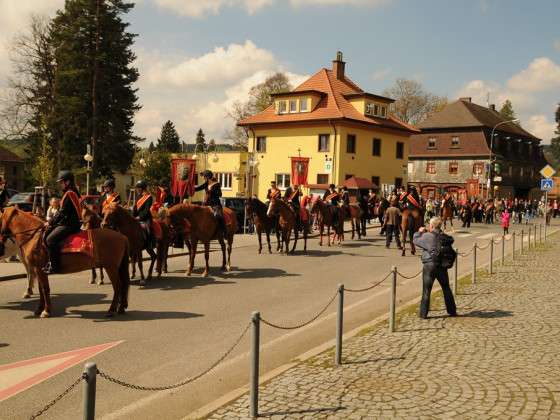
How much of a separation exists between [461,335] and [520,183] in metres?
71.8

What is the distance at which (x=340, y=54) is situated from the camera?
177 ft

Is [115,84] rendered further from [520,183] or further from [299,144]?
[520,183]

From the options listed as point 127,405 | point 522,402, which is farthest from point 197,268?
point 522,402

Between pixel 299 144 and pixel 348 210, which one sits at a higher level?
pixel 299 144

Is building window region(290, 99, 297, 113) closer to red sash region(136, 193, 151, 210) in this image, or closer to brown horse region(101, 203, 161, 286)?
red sash region(136, 193, 151, 210)

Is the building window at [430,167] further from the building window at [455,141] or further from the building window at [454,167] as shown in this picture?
the building window at [455,141]

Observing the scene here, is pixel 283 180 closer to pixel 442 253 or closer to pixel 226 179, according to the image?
pixel 226 179

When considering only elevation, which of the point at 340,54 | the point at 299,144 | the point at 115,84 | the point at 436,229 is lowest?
the point at 436,229

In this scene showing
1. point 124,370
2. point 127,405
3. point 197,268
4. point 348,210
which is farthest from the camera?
point 348,210

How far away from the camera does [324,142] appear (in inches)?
1848

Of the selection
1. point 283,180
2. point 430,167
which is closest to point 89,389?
point 283,180

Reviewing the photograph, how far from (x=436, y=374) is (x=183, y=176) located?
16.4 m

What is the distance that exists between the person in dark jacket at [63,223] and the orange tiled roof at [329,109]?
36.8 meters

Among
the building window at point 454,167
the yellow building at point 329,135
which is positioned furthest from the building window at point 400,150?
the building window at point 454,167
